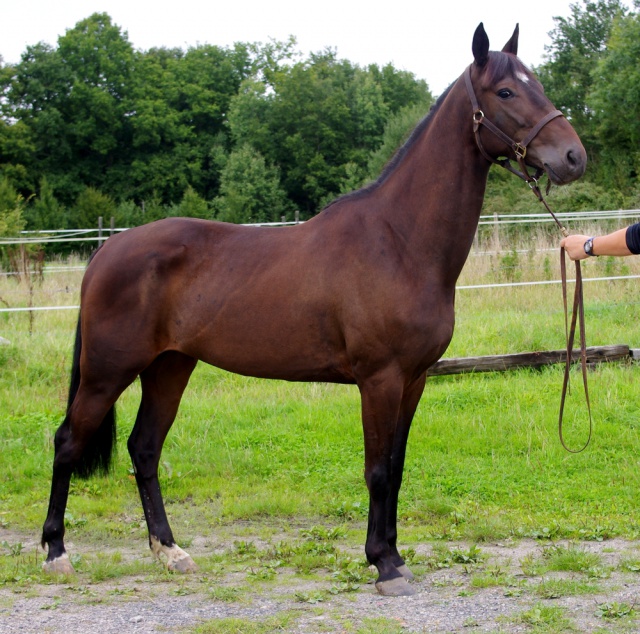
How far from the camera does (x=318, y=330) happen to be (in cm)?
412

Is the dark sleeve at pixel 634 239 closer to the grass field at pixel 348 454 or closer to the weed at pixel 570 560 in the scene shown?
the weed at pixel 570 560

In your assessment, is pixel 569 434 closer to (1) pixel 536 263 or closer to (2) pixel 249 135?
(1) pixel 536 263

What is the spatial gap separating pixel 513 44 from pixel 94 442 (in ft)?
12.0

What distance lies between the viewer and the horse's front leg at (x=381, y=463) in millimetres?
3891

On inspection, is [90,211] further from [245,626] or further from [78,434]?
[245,626]

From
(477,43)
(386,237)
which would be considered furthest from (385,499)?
(477,43)

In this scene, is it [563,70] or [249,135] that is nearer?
[563,70]

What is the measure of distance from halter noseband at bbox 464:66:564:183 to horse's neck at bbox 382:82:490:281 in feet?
0.24

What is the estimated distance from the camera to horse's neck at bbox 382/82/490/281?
396 cm

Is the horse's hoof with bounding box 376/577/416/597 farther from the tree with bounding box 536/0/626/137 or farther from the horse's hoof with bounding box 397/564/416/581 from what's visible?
the tree with bounding box 536/0/626/137

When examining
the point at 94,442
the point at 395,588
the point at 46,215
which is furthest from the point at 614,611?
the point at 46,215

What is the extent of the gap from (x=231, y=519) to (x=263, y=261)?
2083 millimetres

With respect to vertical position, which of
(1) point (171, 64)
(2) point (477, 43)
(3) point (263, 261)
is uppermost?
(1) point (171, 64)

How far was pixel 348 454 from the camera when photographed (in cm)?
636
